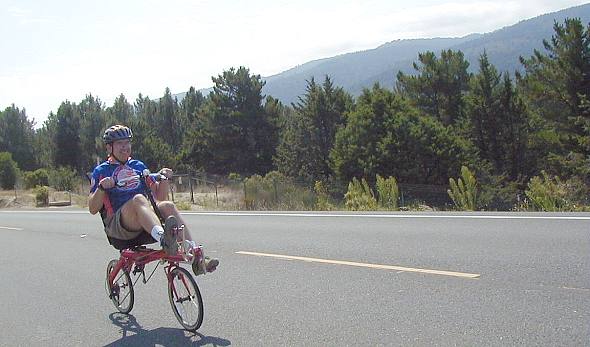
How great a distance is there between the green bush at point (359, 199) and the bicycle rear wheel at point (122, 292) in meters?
10.7

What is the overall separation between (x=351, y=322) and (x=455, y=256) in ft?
9.35

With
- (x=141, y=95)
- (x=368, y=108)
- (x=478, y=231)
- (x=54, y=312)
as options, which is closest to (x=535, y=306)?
(x=478, y=231)

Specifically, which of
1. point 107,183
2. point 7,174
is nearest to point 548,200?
point 107,183

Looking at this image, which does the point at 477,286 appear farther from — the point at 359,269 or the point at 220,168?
the point at 220,168

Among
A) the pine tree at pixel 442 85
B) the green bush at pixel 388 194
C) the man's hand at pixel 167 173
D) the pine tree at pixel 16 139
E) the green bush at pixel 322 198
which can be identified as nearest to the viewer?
the man's hand at pixel 167 173

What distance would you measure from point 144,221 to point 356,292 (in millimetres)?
2371

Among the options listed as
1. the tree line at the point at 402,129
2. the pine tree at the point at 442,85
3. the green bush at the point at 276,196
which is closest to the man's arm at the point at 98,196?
the green bush at the point at 276,196

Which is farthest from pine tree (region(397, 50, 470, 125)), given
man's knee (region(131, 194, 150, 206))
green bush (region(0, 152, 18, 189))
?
man's knee (region(131, 194, 150, 206))

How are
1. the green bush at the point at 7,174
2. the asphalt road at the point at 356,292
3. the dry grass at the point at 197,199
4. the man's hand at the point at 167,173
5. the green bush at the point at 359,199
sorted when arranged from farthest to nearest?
the green bush at the point at 7,174 < the dry grass at the point at 197,199 < the green bush at the point at 359,199 < the man's hand at the point at 167,173 < the asphalt road at the point at 356,292

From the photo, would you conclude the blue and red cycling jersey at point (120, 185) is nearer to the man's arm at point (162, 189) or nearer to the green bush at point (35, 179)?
the man's arm at point (162, 189)

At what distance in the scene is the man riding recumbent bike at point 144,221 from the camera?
516 cm

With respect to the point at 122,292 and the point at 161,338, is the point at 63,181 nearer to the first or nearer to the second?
the point at 122,292

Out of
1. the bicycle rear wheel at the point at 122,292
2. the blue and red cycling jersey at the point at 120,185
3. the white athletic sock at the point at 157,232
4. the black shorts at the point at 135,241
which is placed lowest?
the bicycle rear wheel at the point at 122,292

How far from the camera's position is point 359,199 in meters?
17.6
